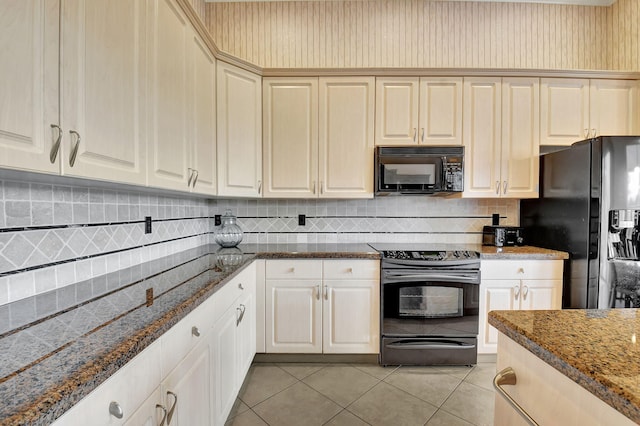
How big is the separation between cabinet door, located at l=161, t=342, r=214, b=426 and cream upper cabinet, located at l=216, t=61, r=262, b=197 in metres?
1.32

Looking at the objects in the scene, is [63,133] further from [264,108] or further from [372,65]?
[372,65]

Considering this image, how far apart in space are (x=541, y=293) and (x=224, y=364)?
2.38 m

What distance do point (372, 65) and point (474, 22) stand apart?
1.08m

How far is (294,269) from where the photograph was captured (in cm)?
225

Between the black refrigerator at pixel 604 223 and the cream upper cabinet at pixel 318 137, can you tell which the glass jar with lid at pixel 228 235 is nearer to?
the cream upper cabinet at pixel 318 137

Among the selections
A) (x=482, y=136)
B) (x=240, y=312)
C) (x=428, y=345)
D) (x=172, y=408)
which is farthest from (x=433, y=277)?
(x=172, y=408)

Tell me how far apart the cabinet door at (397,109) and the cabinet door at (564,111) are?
44.2 inches

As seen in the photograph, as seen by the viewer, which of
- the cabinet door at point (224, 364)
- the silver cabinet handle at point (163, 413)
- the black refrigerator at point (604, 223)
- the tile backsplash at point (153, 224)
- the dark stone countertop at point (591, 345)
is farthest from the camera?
the black refrigerator at point (604, 223)

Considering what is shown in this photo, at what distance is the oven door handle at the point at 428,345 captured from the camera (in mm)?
2228

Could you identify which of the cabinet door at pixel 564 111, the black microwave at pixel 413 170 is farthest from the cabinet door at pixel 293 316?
the cabinet door at pixel 564 111

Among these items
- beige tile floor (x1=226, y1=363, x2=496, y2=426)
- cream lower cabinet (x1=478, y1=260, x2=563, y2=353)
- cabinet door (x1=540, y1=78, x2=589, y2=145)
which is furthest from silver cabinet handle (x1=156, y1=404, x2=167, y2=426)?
cabinet door (x1=540, y1=78, x2=589, y2=145)

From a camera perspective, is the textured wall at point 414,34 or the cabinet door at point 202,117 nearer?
the cabinet door at point 202,117

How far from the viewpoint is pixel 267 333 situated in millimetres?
2256

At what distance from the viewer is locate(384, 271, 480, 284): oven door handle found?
220 cm
